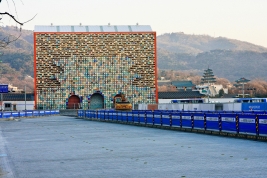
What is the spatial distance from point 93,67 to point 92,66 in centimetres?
35

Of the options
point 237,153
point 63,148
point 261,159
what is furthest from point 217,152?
point 63,148

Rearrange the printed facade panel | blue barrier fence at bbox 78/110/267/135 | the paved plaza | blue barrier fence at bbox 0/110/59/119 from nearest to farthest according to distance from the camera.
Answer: the paved plaza → blue barrier fence at bbox 78/110/267/135 → blue barrier fence at bbox 0/110/59/119 → the printed facade panel

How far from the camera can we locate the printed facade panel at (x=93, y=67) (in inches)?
5044

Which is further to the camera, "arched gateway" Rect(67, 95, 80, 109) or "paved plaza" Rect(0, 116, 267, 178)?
"arched gateway" Rect(67, 95, 80, 109)

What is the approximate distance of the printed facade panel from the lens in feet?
420

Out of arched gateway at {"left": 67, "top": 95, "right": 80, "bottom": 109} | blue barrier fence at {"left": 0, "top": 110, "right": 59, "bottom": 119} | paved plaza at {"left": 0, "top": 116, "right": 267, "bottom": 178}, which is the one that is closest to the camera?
paved plaza at {"left": 0, "top": 116, "right": 267, "bottom": 178}

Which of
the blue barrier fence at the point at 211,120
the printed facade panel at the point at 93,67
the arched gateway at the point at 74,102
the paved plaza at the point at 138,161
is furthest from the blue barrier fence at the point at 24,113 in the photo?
the paved plaza at the point at 138,161

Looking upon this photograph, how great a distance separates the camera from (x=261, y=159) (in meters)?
19.7

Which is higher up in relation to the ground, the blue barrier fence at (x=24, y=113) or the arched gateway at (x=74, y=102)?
the arched gateway at (x=74, y=102)

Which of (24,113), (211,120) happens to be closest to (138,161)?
(211,120)

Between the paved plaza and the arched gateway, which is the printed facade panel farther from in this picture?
the paved plaza

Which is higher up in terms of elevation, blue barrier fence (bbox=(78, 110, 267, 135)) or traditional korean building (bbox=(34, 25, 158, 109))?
traditional korean building (bbox=(34, 25, 158, 109))

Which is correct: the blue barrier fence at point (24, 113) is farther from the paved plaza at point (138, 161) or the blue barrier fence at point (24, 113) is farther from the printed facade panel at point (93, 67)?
the paved plaza at point (138, 161)

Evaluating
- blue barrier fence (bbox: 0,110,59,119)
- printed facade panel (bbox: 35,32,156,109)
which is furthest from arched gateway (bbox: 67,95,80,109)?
blue barrier fence (bbox: 0,110,59,119)
